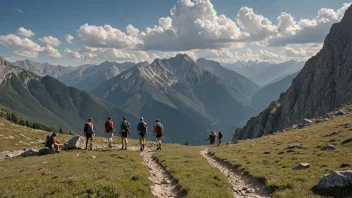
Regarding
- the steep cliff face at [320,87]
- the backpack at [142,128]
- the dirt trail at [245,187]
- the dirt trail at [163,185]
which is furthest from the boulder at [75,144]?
the steep cliff face at [320,87]

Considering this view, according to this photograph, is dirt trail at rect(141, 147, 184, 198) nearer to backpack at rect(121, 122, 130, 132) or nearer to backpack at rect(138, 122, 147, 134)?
backpack at rect(138, 122, 147, 134)

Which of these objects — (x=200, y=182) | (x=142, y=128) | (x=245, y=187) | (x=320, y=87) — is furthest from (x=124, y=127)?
(x=320, y=87)

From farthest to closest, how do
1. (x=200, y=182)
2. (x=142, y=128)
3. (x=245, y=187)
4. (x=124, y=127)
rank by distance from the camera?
(x=124, y=127)
(x=142, y=128)
(x=245, y=187)
(x=200, y=182)

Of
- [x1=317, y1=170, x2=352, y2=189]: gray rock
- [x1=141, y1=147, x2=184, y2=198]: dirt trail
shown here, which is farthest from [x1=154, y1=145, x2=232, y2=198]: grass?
[x1=317, y1=170, x2=352, y2=189]: gray rock

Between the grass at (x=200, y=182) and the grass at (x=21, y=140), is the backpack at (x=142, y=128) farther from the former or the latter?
the grass at (x=21, y=140)

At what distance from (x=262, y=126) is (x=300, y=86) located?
1326 inches

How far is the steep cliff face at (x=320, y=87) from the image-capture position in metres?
145

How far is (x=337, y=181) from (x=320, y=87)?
154 meters

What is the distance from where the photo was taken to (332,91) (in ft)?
488

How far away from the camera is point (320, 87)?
514 ft

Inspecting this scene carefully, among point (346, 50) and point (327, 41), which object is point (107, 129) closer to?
point (346, 50)

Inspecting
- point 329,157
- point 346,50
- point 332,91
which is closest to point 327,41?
point 346,50

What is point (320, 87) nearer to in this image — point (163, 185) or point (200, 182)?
point (200, 182)

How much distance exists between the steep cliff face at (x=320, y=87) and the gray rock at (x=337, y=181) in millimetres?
127792
